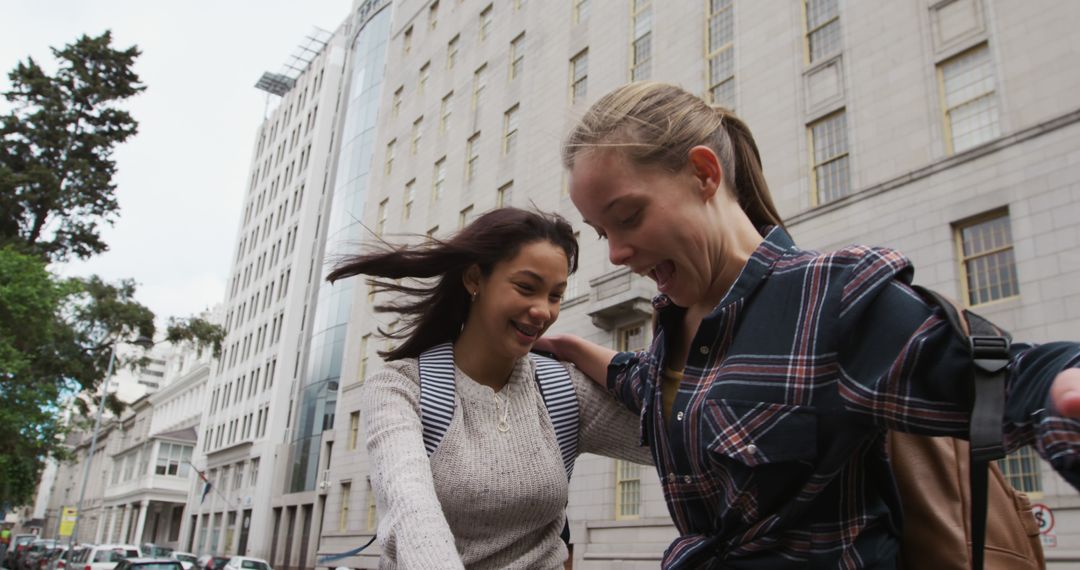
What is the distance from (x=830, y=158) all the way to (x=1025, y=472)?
8074mm

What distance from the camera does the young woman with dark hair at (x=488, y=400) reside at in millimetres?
2545

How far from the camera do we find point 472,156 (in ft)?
111

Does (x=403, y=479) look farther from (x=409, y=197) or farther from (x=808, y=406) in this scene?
(x=409, y=197)

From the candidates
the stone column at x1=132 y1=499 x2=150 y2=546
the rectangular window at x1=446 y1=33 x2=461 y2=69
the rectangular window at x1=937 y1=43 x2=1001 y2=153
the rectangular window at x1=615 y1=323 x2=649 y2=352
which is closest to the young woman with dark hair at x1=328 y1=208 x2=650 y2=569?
the rectangular window at x1=937 y1=43 x2=1001 y2=153

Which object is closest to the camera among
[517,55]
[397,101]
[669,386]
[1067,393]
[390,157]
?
[1067,393]

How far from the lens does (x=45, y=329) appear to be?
89.8ft

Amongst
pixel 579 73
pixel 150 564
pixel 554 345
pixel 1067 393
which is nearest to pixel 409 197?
pixel 579 73

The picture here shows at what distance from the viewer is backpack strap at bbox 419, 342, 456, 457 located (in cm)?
262

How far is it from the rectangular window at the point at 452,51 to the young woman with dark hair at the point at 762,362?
3713cm

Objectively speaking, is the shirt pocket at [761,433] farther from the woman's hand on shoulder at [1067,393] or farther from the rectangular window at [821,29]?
the rectangular window at [821,29]

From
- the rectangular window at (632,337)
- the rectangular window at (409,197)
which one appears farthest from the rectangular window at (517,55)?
the rectangular window at (632,337)

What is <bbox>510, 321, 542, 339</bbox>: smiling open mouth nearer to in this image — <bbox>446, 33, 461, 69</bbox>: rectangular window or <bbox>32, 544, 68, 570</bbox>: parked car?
<bbox>446, 33, 461, 69</bbox>: rectangular window

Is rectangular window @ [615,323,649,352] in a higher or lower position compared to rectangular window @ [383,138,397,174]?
lower

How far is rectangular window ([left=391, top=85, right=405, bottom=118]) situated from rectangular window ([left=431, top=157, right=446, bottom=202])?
26.1 feet
